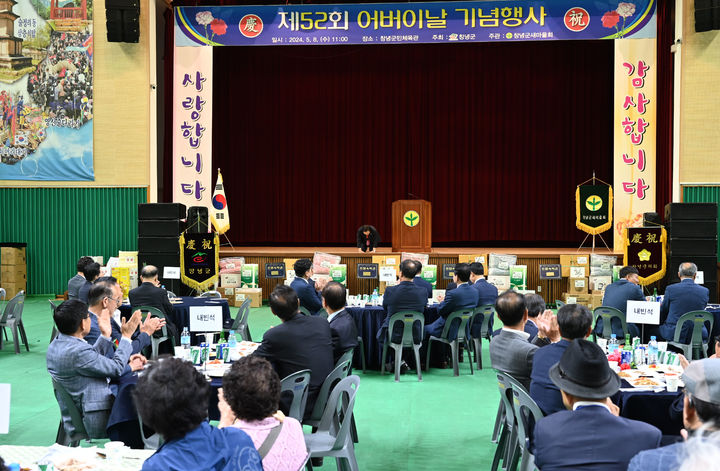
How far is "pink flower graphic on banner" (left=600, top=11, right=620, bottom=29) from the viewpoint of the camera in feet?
42.7

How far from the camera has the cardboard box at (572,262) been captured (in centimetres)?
1274

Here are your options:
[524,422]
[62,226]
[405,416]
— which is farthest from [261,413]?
[62,226]

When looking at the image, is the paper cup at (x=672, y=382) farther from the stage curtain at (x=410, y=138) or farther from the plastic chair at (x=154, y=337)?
the stage curtain at (x=410, y=138)

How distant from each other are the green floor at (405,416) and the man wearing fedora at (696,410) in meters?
2.90

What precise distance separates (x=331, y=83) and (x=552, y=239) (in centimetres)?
668

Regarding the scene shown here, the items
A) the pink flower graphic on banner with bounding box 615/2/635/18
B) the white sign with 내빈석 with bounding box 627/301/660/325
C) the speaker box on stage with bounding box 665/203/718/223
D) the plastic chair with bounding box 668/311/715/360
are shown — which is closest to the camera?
the white sign with 내빈석 with bounding box 627/301/660/325

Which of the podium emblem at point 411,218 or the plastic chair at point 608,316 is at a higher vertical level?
the podium emblem at point 411,218

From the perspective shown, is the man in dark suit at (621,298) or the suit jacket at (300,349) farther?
the man in dark suit at (621,298)

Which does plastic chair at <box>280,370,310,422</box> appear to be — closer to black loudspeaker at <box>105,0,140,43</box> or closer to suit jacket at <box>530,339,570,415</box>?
suit jacket at <box>530,339,570,415</box>

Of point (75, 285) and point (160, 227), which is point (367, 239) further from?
point (75, 285)

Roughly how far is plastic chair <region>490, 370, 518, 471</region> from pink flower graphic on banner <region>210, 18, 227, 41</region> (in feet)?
36.1

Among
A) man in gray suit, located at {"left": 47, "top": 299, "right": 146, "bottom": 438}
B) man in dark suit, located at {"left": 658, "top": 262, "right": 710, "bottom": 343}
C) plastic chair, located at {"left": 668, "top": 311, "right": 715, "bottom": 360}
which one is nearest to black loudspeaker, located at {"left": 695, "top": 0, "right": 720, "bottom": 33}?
man in dark suit, located at {"left": 658, "top": 262, "right": 710, "bottom": 343}

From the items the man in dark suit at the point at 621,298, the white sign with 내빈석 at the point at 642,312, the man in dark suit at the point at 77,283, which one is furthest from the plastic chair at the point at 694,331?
the man in dark suit at the point at 77,283

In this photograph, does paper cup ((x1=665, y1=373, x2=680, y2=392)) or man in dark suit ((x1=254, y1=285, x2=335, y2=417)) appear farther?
man in dark suit ((x1=254, y1=285, x2=335, y2=417))
